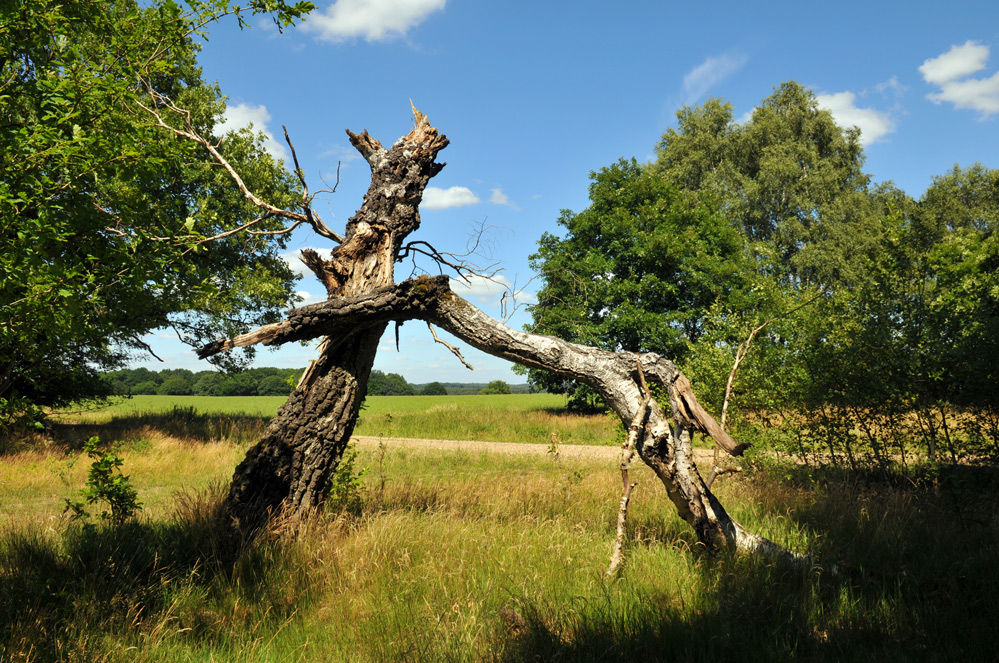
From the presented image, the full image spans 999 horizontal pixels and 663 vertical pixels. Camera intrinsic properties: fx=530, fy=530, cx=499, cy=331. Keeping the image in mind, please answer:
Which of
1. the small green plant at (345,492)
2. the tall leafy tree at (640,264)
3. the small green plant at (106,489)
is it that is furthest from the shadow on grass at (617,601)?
the tall leafy tree at (640,264)

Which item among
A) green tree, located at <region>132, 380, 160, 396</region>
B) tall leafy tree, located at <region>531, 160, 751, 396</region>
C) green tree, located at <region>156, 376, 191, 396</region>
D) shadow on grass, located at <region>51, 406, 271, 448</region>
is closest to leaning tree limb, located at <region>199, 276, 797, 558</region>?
shadow on grass, located at <region>51, 406, 271, 448</region>

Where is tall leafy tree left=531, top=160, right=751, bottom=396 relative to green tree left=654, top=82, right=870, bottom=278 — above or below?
below

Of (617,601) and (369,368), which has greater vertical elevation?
(369,368)

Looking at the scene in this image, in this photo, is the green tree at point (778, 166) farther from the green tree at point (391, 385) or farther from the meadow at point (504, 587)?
the green tree at point (391, 385)

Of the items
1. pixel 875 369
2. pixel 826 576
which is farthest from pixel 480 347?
pixel 875 369

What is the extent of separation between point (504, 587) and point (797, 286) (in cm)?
912

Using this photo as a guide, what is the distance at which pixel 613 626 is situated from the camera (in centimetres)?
362

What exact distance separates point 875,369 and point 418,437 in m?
15.8

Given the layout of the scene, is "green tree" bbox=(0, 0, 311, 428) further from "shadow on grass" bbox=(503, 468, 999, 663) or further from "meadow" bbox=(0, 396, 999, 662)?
"shadow on grass" bbox=(503, 468, 999, 663)

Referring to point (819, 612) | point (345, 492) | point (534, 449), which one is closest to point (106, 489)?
point (345, 492)

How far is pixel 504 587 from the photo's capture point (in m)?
4.16

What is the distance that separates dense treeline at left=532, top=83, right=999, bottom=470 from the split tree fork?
0.77m

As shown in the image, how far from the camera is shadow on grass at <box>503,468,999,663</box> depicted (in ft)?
11.2

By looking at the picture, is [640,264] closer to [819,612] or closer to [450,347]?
[450,347]
